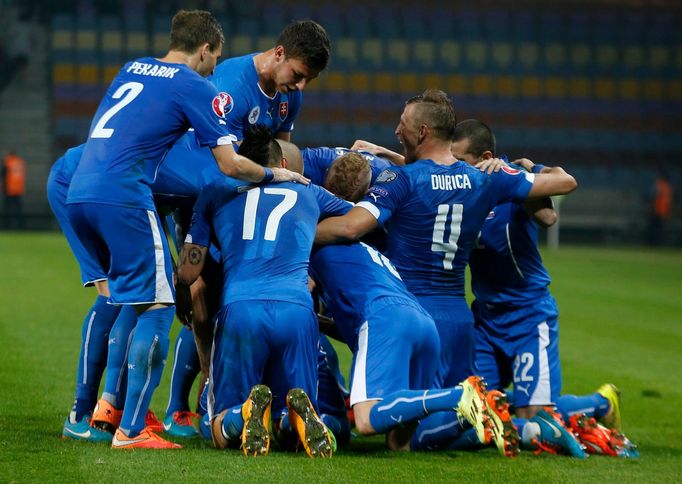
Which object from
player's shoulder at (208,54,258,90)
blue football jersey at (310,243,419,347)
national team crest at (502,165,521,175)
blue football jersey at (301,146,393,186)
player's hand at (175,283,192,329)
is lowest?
player's hand at (175,283,192,329)

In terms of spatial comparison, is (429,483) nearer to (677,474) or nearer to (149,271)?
(677,474)

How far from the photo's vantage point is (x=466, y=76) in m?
34.3

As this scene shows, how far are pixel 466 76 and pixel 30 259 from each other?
18599 mm

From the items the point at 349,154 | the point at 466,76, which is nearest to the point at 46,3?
the point at 466,76

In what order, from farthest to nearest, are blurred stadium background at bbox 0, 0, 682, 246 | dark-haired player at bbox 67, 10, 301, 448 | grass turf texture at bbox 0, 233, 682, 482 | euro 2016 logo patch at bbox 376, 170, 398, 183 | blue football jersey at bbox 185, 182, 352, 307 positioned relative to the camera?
1. blurred stadium background at bbox 0, 0, 682, 246
2. euro 2016 logo patch at bbox 376, 170, 398, 183
3. blue football jersey at bbox 185, 182, 352, 307
4. dark-haired player at bbox 67, 10, 301, 448
5. grass turf texture at bbox 0, 233, 682, 482

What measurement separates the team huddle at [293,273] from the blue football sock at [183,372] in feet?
0.04

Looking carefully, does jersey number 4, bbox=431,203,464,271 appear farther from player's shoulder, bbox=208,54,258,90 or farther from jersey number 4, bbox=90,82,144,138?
jersey number 4, bbox=90,82,144,138

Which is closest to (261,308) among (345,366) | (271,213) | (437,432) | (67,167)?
(271,213)

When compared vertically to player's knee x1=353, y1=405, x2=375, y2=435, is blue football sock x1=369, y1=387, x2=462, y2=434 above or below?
above

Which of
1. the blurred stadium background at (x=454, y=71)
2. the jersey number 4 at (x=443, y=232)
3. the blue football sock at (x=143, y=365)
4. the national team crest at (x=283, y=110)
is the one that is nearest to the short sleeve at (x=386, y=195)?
the jersey number 4 at (x=443, y=232)

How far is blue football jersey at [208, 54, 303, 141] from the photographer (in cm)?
661

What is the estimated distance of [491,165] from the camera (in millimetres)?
6266

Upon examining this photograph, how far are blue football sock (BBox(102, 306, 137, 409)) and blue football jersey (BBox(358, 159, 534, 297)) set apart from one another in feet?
4.32

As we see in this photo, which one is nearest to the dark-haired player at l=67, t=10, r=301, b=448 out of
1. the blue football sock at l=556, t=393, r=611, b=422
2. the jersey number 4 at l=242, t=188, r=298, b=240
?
the jersey number 4 at l=242, t=188, r=298, b=240
